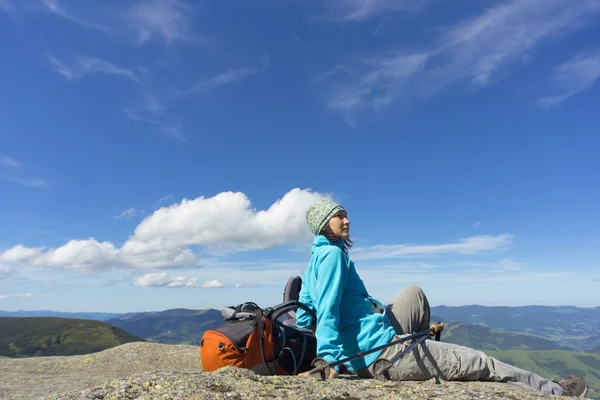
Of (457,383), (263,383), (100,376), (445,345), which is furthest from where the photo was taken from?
(100,376)

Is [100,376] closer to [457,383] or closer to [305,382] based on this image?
[305,382]

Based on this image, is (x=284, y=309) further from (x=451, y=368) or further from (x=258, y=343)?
(x=451, y=368)

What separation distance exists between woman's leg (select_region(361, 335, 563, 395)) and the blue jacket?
0.33m

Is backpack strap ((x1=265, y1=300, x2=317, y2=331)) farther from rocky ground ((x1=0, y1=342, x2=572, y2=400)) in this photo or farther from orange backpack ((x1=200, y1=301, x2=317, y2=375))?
rocky ground ((x1=0, y1=342, x2=572, y2=400))

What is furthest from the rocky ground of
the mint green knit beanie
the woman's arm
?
the mint green knit beanie

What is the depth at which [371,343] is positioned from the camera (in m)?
6.76

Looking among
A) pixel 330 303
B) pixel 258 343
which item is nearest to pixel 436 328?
pixel 330 303

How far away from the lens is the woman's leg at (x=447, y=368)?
6613 millimetres

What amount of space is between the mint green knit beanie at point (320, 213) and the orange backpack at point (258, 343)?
5.25 feet

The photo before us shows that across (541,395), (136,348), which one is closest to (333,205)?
(541,395)

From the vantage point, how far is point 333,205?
810cm

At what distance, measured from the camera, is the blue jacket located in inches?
257

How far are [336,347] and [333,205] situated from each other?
2825 millimetres

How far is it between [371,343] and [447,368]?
1347mm
